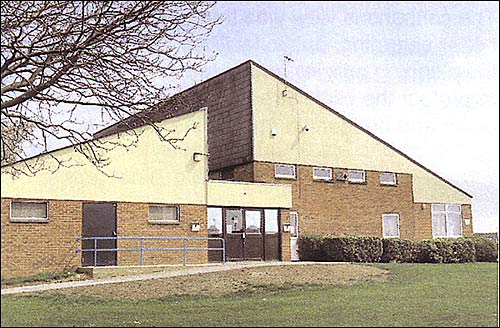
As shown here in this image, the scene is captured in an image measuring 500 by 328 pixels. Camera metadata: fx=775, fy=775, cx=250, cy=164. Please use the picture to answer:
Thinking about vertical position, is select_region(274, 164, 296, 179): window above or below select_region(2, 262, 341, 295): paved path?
above

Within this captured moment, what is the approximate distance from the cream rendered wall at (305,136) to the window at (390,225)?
1981 mm

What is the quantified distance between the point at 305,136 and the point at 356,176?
3231mm

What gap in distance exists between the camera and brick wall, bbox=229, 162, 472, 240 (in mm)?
29125

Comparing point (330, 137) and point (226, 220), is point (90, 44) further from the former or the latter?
point (330, 137)

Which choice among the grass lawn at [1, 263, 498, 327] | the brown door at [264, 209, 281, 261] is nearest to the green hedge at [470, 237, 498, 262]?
the brown door at [264, 209, 281, 261]

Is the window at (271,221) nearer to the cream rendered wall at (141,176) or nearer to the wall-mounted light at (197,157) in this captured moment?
the cream rendered wall at (141,176)

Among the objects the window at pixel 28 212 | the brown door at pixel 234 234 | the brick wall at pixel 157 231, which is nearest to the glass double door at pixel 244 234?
the brown door at pixel 234 234

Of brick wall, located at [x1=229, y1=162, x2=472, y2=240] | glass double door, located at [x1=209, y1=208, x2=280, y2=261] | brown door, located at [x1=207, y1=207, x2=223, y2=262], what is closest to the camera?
brown door, located at [x1=207, y1=207, x2=223, y2=262]

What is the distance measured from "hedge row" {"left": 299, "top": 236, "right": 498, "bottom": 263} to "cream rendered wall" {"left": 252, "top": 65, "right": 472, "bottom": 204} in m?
3.59

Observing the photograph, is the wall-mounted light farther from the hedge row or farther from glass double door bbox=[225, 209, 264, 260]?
the hedge row

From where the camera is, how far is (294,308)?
13977mm

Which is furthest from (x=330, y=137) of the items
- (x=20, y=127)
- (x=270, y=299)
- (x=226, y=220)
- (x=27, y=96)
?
(x=27, y=96)

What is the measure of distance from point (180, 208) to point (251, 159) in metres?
5.02

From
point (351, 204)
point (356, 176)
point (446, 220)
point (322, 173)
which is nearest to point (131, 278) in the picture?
point (322, 173)
